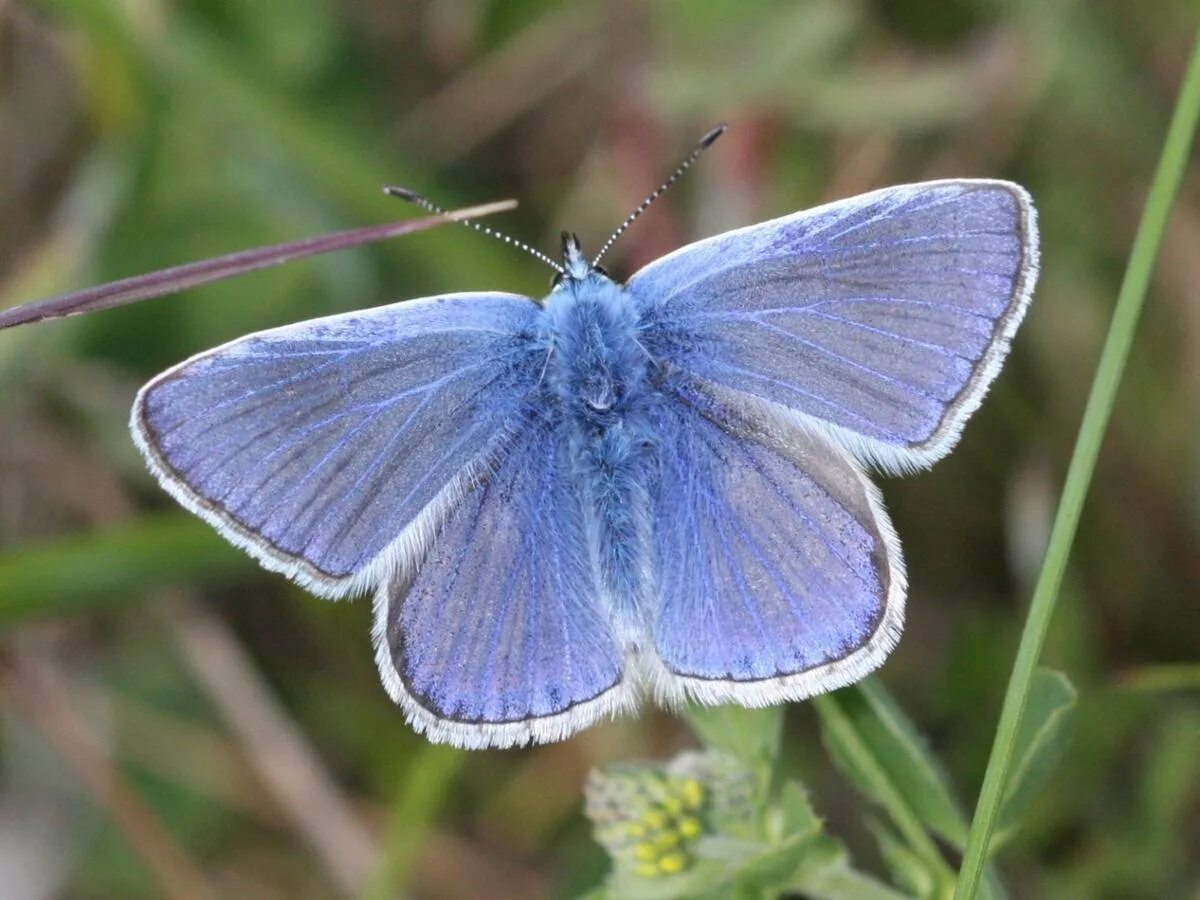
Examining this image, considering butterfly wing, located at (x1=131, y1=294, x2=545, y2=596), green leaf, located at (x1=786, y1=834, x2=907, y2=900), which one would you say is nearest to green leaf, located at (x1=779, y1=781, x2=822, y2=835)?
green leaf, located at (x1=786, y1=834, x2=907, y2=900)

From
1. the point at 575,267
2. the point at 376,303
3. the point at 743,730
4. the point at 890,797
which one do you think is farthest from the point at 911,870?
the point at 376,303

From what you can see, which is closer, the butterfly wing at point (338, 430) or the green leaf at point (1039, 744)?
the green leaf at point (1039, 744)

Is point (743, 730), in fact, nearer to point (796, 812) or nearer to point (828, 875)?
point (796, 812)

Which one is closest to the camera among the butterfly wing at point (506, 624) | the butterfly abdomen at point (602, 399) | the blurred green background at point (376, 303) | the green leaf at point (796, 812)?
the green leaf at point (796, 812)

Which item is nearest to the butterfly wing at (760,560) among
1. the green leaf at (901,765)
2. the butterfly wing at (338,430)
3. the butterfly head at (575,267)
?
the green leaf at (901,765)

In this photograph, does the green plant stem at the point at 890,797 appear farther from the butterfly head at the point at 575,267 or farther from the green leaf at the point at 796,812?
the butterfly head at the point at 575,267

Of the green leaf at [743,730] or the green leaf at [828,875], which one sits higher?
the green leaf at [743,730]
